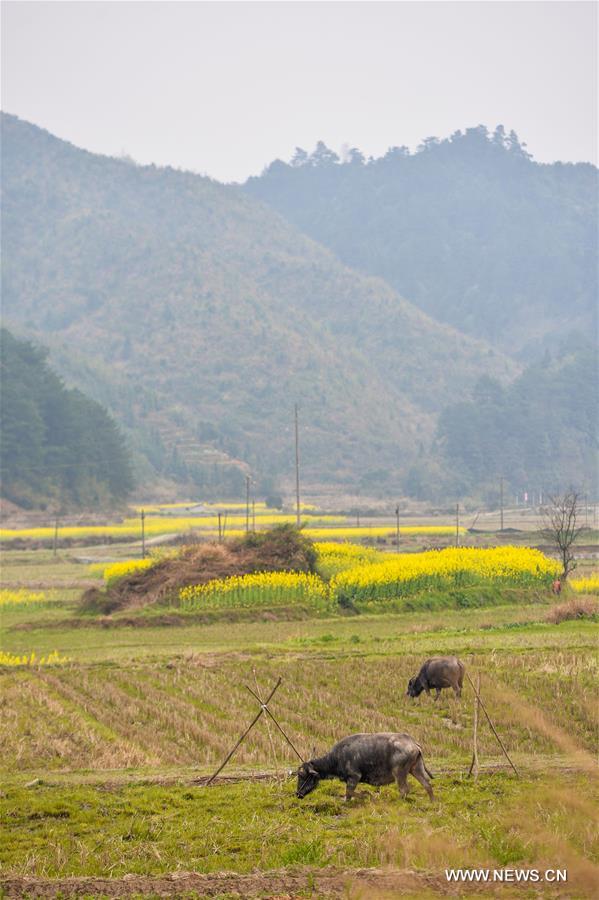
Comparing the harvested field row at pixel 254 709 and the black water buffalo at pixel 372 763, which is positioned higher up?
the black water buffalo at pixel 372 763

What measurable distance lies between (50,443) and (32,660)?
90.4 m

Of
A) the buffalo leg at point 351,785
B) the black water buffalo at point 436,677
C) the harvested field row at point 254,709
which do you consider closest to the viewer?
the buffalo leg at point 351,785

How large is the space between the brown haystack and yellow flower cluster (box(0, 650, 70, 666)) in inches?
420

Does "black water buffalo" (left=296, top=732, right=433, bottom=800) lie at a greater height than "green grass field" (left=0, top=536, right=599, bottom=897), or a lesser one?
greater

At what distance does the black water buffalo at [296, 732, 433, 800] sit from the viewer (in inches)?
538

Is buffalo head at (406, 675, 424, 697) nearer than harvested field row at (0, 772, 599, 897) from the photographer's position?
No

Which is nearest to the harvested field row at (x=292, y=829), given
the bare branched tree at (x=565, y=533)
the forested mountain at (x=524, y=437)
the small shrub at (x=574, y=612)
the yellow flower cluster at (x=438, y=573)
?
the small shrub at (x=574, y=612)

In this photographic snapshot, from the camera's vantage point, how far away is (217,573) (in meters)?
42.0

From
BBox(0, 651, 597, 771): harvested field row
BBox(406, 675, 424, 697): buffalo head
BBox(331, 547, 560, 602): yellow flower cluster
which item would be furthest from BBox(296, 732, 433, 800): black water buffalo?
BBox(331, 547, 560, 602): yellow flower cluster

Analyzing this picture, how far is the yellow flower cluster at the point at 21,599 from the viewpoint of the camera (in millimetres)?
41938

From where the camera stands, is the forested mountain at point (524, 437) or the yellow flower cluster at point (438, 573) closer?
the yellow flower cluster at point (438, 573)

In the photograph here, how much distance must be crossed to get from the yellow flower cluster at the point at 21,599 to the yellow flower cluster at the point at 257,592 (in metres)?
5.77

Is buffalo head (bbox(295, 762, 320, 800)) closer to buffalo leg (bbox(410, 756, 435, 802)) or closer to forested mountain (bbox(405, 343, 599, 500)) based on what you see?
buffalo leg (bbox(410, 756, 435, 802))

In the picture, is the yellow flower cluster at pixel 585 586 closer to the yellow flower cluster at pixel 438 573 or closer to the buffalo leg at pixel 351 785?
the yellow flower cluster at pixel 438 573
